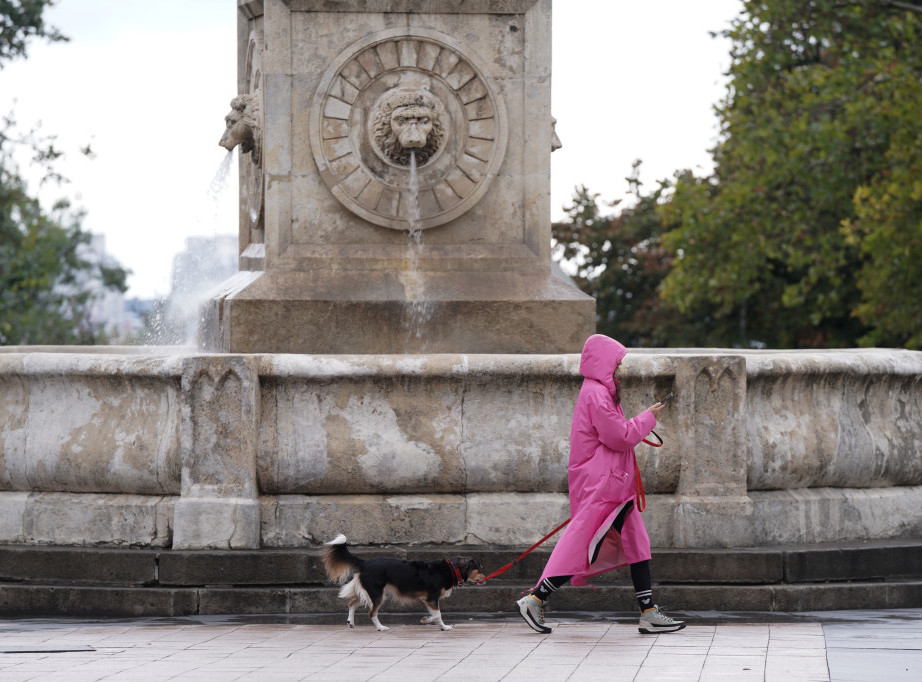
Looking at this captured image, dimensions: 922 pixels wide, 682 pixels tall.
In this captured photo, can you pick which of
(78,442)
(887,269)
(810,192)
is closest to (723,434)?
(78,442)

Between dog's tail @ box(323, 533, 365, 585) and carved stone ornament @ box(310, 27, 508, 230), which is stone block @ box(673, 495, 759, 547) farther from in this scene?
carved stone ornament @ box(310, 27, 508, 230)

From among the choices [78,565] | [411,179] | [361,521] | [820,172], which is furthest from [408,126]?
[820,172]

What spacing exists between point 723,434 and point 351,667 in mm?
3058

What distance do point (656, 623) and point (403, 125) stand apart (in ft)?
12.9

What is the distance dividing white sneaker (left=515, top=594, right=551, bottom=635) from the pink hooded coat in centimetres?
15

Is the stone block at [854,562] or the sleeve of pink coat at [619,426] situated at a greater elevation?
the sleeve of pink coat at [619,426]

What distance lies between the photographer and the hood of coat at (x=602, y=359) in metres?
8.39

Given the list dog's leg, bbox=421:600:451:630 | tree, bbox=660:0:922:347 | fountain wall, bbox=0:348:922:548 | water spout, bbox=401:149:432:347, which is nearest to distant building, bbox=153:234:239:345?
water spout, bbox=401:149:432:347

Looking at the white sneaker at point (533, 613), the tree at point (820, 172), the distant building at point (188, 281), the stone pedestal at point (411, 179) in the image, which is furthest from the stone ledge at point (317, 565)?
the tree at point (820, 172)

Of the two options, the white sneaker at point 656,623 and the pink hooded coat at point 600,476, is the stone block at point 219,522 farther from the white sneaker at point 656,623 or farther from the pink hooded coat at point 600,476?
the white sneaker at point 656,623

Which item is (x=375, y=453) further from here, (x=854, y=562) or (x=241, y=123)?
(x=241, y=123)

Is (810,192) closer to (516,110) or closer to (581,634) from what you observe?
(516,110)

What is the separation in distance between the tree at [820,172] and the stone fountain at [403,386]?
15.0m

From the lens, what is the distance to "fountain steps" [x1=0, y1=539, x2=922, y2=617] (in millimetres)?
8836
